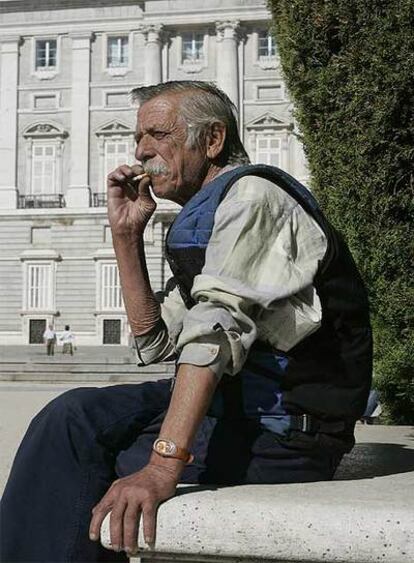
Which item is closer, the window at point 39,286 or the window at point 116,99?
the window at point 39,286

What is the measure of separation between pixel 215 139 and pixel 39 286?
2954 cm

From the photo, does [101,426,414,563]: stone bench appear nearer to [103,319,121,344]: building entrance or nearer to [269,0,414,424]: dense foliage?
[269,0,414,424]: dense foliage

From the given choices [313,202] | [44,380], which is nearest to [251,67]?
[44,380]

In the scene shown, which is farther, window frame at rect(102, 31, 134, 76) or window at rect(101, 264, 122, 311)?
window frame at rect(102, 31, 134, 76)

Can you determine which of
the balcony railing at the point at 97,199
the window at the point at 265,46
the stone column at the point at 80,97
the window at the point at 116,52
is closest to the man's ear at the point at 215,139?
the balcony railing at the point at 97,199

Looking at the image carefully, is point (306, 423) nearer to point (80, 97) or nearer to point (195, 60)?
point (195, 60)

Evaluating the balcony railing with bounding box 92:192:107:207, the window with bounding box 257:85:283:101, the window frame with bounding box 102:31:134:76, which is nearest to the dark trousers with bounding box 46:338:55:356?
the balcony railing with bounding box 92:192:107:207

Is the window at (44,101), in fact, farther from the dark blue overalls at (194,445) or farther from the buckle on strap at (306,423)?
the buckle on strap at (306,423)

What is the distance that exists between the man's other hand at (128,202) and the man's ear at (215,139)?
0.66 feet

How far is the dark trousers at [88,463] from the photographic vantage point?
1473mm

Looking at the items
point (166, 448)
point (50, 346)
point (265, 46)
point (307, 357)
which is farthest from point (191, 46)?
point (166, 448)

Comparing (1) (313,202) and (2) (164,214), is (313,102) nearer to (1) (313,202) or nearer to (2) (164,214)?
(1) (313,202)

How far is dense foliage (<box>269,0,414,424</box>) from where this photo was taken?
9.88 ft

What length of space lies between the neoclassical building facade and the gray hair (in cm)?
2776
